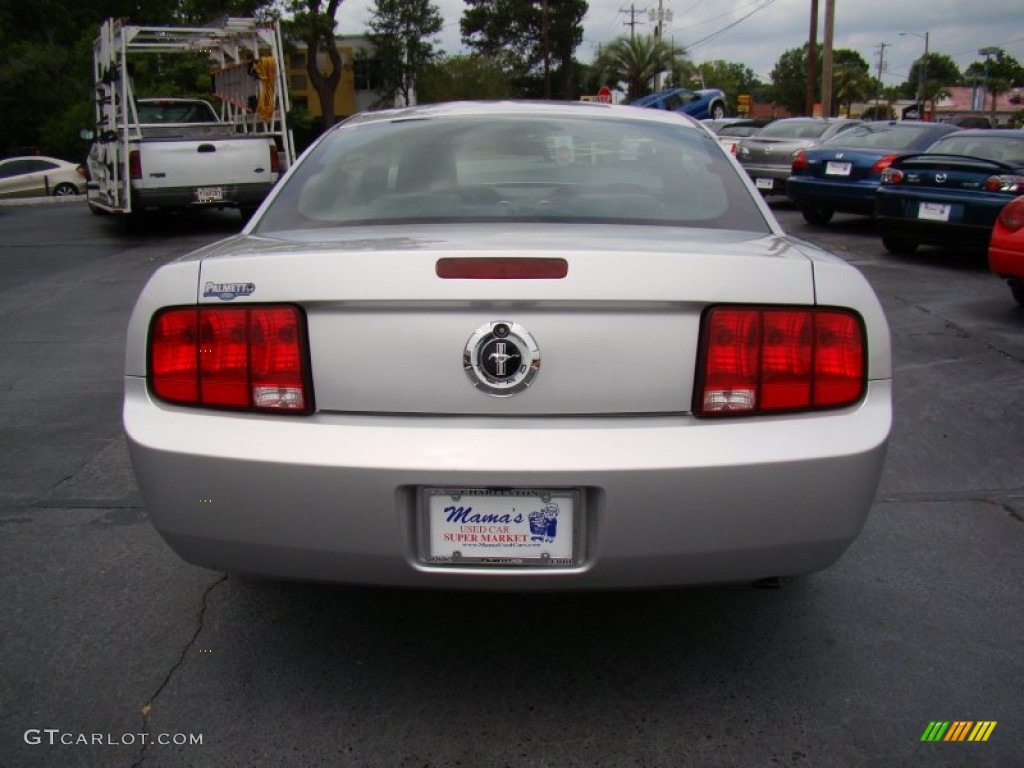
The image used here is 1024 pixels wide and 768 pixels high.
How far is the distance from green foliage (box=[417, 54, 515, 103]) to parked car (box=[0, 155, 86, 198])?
39402 mm

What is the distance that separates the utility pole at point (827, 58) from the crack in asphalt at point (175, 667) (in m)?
29.8

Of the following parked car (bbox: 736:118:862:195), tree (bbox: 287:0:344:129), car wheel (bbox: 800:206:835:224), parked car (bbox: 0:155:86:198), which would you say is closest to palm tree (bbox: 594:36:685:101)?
tree (bbox: 287:0:344:129)

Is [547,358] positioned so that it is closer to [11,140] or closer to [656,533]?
[656,533]

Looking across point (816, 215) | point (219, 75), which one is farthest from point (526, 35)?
point (816, 215)

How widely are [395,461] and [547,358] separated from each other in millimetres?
416

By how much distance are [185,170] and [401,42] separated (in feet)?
195

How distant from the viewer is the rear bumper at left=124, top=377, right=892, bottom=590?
2.25 m

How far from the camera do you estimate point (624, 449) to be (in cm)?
227

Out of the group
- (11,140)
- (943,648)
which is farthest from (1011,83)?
(943,648)

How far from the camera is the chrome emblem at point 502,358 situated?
2275mm

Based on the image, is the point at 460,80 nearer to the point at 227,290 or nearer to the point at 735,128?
the point at 735,128

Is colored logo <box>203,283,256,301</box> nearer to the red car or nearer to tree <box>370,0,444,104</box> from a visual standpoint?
the red car

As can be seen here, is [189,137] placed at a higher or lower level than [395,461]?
higher

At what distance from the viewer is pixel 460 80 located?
63.2m
